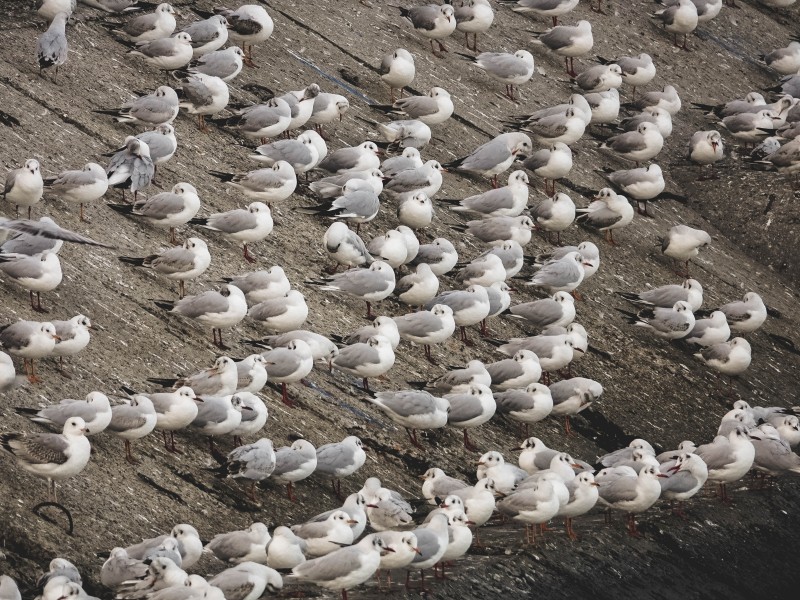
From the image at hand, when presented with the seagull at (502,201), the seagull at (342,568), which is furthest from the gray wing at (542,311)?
the seagull at (342,568)

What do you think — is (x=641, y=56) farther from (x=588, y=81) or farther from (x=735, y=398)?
(x=735, y=398)

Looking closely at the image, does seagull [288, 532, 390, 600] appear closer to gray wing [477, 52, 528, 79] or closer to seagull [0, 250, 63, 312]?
seagull [0, 250, 63, 312]

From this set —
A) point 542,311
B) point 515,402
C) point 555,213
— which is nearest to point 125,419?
point 515,402

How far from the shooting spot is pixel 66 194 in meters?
16.5

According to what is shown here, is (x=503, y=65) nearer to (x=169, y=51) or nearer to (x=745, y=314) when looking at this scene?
(x=169, y=51)

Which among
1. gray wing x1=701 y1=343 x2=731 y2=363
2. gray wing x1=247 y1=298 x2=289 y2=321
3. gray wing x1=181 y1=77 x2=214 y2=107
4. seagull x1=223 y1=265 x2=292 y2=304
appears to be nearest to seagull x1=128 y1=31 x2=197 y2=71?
gray wing x1=181 y1=77 x2=214 y2=107

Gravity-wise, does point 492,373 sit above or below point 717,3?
below

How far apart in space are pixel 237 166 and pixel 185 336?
347cm

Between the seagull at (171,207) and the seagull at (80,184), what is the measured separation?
1.69ft

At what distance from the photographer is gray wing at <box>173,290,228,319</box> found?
15609 millimetres

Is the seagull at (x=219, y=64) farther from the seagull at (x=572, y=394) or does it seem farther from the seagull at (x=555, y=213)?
the seagull at (x=572, y=394)

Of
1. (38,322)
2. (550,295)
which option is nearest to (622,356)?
(550,295)

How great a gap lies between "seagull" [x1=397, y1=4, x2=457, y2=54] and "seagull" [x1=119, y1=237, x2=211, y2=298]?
7.05 meters

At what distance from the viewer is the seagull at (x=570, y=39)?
23062 mm
